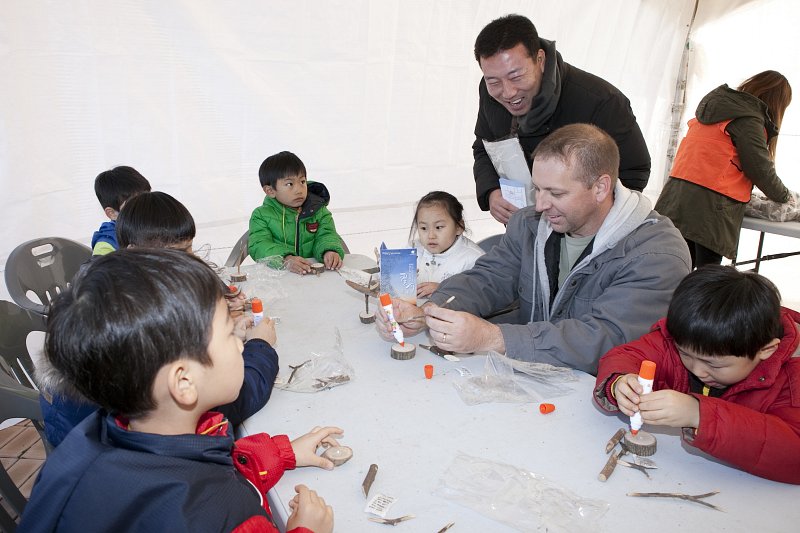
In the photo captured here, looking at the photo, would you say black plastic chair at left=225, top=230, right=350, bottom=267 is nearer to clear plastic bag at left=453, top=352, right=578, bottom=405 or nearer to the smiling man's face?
the smiling man's face

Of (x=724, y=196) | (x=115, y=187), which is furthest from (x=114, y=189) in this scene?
(x=724, y=196)

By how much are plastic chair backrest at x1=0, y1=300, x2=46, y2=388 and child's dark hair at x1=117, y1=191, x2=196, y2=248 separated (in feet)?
1.66

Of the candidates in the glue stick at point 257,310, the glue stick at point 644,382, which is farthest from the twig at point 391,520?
the glue stick at point 257,310

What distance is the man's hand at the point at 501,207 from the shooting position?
8.97 ft

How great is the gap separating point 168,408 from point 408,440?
559 mm

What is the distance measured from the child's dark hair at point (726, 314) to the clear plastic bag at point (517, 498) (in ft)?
1.56

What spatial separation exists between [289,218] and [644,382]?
7.72ft

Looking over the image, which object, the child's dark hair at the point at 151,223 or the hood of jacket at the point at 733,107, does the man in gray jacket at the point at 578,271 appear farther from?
the hood of jacket at the point at 733,107

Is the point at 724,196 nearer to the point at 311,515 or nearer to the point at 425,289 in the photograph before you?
the point at 425,289

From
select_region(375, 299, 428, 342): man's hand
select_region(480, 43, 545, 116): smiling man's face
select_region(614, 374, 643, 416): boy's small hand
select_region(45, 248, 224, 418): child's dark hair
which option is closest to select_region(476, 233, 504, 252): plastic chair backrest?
select_region(480, 43, 545, 116): smiling man's face

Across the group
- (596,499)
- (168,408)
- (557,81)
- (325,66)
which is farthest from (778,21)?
(168,408)

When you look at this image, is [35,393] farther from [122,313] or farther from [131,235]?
[122,313]

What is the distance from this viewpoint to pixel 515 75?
236 cm

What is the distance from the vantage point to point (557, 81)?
8.15 feet
